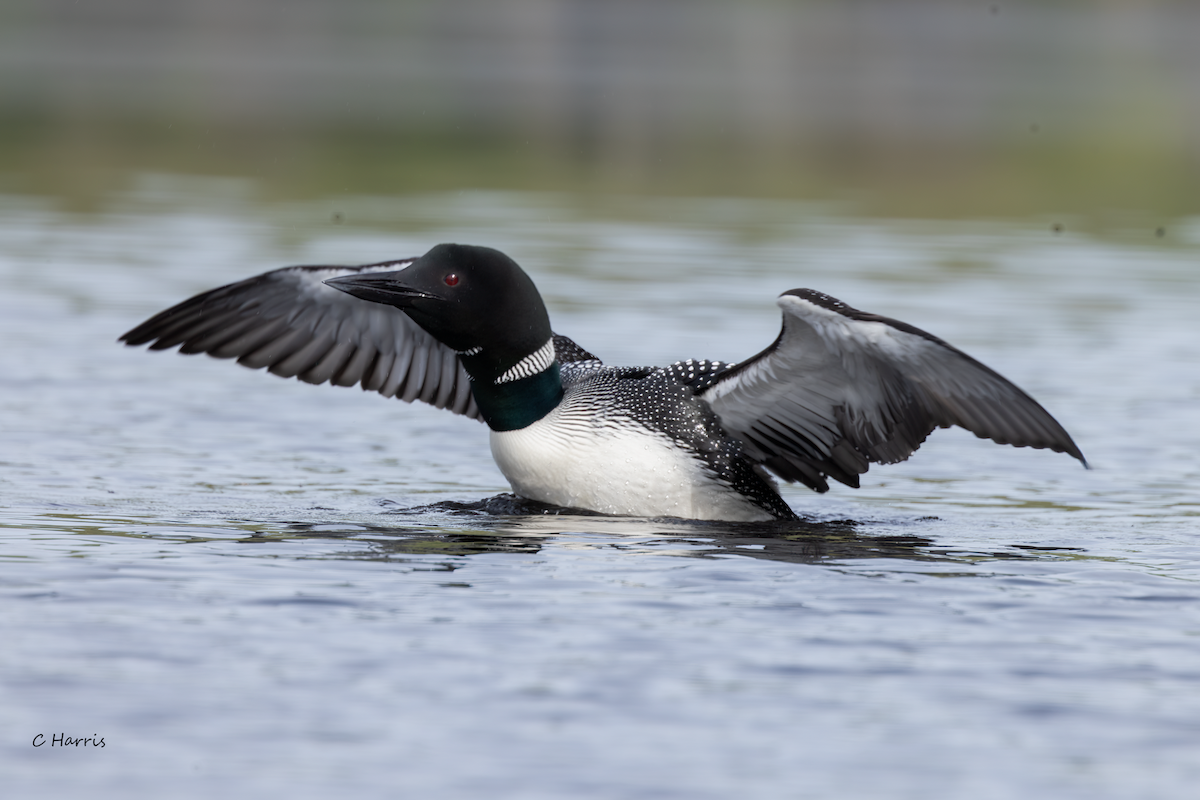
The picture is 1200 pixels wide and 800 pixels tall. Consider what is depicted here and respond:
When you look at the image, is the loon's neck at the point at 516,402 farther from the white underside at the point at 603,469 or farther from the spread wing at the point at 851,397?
the spread wing at the point at 851,397

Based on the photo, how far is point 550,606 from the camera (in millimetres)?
5305

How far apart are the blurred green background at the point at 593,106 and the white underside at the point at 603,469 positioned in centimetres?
1044

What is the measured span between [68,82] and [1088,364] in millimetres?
21369

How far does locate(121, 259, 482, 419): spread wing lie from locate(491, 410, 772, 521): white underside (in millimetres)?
866

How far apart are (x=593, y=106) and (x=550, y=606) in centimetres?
2420

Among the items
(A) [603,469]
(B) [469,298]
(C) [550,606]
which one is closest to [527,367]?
(B) [469,298]

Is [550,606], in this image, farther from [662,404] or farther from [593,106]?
[593,106]

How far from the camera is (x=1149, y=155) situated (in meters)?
25.1

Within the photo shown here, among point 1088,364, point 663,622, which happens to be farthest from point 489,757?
point 1088,364

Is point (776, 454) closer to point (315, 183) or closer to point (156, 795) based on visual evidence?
point (156, 795)

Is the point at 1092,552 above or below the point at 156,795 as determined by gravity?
above

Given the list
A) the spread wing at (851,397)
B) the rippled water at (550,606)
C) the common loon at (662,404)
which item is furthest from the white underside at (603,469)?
the spread wing at (851,397)

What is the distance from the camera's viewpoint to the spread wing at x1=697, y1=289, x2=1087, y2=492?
629 centimetres

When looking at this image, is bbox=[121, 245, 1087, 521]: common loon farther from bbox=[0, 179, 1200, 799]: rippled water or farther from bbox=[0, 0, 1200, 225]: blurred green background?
bbox=[0, 0, 1200, 225]: blurred green background
